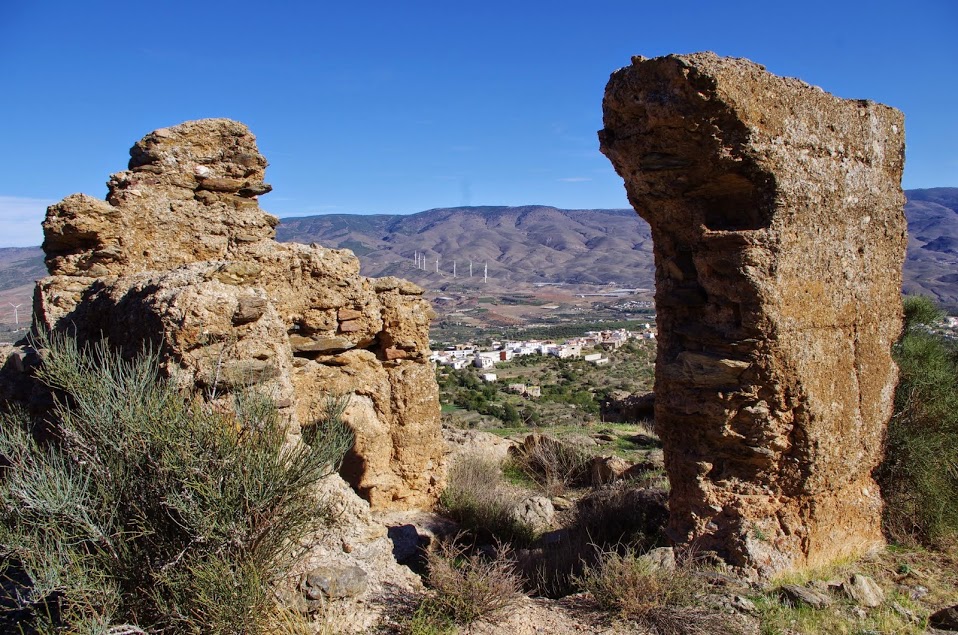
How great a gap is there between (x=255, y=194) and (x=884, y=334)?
7697 millimetres

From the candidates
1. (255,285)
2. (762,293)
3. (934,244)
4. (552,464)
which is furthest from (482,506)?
(934,244)

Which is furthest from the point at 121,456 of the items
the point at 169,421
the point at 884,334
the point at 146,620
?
the point at 884,334

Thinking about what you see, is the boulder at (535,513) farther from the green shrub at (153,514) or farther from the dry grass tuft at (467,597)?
the green shrub at (153,514)

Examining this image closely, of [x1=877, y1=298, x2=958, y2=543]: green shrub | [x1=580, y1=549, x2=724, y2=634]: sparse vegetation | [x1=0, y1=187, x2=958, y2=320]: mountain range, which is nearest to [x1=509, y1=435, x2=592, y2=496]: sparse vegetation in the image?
[x1=877, y1=298, x2=958, y2=543]: green shrub

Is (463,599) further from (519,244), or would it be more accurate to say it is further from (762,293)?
(519,244)

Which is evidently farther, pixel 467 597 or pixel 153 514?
pixel 467 597

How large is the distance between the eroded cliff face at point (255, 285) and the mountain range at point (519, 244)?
66830 millimetres

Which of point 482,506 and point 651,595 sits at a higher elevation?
point 651,595

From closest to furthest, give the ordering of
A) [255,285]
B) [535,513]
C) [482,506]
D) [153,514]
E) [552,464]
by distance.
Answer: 1. [153,514]
2. [255,285]
3. [482,506]
4. [535,513]
5. [552,464]

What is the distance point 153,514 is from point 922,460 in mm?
7215

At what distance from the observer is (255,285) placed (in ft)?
20.2

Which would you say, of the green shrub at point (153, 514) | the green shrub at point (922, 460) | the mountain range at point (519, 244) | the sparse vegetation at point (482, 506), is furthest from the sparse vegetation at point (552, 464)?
the mountain range at point (519, 244)

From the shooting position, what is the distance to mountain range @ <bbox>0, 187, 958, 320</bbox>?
297 ft

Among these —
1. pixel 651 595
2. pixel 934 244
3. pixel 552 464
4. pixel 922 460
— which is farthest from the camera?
pixel 934 244
